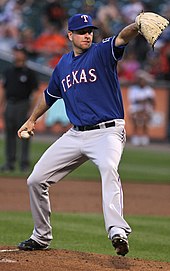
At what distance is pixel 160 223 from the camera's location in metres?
9.99

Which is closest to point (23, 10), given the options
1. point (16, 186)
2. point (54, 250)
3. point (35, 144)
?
point (35, 144)

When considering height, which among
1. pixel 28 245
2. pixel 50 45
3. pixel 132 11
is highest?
pixel 132 11

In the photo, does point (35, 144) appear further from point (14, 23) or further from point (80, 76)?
point (80, 76)

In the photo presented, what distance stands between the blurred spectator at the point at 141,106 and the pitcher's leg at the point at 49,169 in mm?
14830

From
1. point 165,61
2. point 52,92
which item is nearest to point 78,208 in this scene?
point 52,92

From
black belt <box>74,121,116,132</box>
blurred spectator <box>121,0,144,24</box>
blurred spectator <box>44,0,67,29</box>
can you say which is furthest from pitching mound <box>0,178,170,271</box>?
blurred spectator <box>44,0,67,29</box>

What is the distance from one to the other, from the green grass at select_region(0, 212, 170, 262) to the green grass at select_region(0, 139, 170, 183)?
465 centimetres

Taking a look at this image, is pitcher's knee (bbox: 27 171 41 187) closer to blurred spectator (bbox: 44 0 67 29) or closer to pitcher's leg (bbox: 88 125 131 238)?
pitcher's leg (bbox: 88 125 131 238)

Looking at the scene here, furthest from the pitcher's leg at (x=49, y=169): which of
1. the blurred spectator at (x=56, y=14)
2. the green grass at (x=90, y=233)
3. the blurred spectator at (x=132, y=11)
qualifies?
the blurred spectator at (x=56, y=14)

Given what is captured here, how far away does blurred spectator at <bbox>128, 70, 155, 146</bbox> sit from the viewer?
2202 cm

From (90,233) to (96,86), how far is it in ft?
8.72

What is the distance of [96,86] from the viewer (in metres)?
6.86

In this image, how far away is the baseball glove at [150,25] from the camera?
20.9 feet

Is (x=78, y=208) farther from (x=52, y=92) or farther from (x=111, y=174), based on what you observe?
(x=111, y=174)
